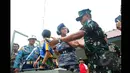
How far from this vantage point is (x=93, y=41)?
330 cm

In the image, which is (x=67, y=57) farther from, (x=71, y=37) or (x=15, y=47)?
(x=15, y=47)

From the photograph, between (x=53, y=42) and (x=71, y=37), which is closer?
(x=71, y=37)

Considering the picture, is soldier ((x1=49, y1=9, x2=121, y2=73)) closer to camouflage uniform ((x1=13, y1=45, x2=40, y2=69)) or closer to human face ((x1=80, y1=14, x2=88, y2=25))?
human face ((x1=80, y1=14, x2=88, y2=25))

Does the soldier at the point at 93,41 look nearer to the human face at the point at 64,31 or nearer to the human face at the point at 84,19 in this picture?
the human face at the point at 84,19

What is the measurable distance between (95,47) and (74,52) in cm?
38

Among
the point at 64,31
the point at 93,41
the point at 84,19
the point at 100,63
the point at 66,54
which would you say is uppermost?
the point at 84,19

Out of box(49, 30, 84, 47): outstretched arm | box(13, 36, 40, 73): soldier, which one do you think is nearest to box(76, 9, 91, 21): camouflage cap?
box(49, 30, 84, 47): outstretched arm

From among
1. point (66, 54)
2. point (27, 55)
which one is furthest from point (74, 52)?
point (27, 55)

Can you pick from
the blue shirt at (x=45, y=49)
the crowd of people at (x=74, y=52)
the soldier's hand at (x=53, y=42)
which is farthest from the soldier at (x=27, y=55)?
the soldier's hand at (x=53, y=42)

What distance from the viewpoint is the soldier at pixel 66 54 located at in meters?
3.49

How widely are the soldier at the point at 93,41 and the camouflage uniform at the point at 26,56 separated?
2.51ft

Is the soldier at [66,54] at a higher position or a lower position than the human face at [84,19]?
lower
